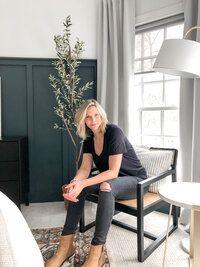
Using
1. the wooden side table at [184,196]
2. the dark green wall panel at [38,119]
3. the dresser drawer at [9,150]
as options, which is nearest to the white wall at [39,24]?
the dark green wall panel at [38,119]

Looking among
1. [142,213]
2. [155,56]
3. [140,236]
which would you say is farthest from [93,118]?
[155,56]

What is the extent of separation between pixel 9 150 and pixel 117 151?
1.37m

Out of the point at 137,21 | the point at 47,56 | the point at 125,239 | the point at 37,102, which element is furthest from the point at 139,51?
the point at 125,239

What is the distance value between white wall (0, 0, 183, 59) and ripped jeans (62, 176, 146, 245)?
6.42ft

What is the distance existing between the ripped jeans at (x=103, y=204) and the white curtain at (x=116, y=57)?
1104mm

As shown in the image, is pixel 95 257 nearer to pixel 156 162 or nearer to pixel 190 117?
pixel 156 162

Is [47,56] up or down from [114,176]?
up

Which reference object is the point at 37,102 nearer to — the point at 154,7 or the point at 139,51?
the point at 139,51

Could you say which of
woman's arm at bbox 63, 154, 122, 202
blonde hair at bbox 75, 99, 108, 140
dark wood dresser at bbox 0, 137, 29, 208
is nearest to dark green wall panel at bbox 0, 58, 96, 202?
dark wood dresser at bbox 0, 137, 29, 208

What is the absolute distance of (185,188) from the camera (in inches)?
76.4

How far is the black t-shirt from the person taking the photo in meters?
2.20

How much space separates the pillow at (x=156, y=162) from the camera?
2516 millimetres

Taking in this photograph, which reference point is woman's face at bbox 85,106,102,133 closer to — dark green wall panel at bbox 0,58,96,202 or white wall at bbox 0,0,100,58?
dark green wall panel at bbox 0,58,96,202

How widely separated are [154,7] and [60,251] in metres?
2.66
